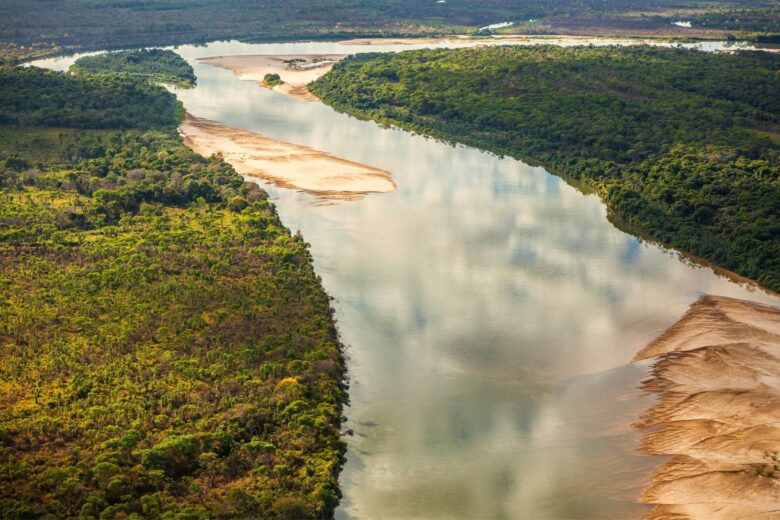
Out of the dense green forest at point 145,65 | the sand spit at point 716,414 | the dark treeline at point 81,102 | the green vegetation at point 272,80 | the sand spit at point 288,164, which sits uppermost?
the dense green forest at point 145,65

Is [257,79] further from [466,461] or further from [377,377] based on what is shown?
[466,461]

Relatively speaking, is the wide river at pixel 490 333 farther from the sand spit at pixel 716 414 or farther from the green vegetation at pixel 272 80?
the green vegetation at pixel 272 80

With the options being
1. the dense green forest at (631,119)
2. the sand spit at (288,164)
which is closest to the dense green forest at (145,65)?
the dense green forest at (631,119)

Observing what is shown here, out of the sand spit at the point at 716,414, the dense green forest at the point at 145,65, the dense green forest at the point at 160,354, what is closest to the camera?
the dense green forest at the point at 160,354

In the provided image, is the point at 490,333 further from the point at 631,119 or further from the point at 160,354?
Result: the point at 631,119

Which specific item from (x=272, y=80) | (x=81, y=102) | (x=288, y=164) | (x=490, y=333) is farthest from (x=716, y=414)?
(x=272, y=80)

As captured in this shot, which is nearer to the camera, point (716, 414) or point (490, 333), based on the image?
point (716, 414)

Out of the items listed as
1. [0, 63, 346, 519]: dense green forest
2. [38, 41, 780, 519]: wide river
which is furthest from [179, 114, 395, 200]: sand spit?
[0, 63, 346, 519]: dense green forest
